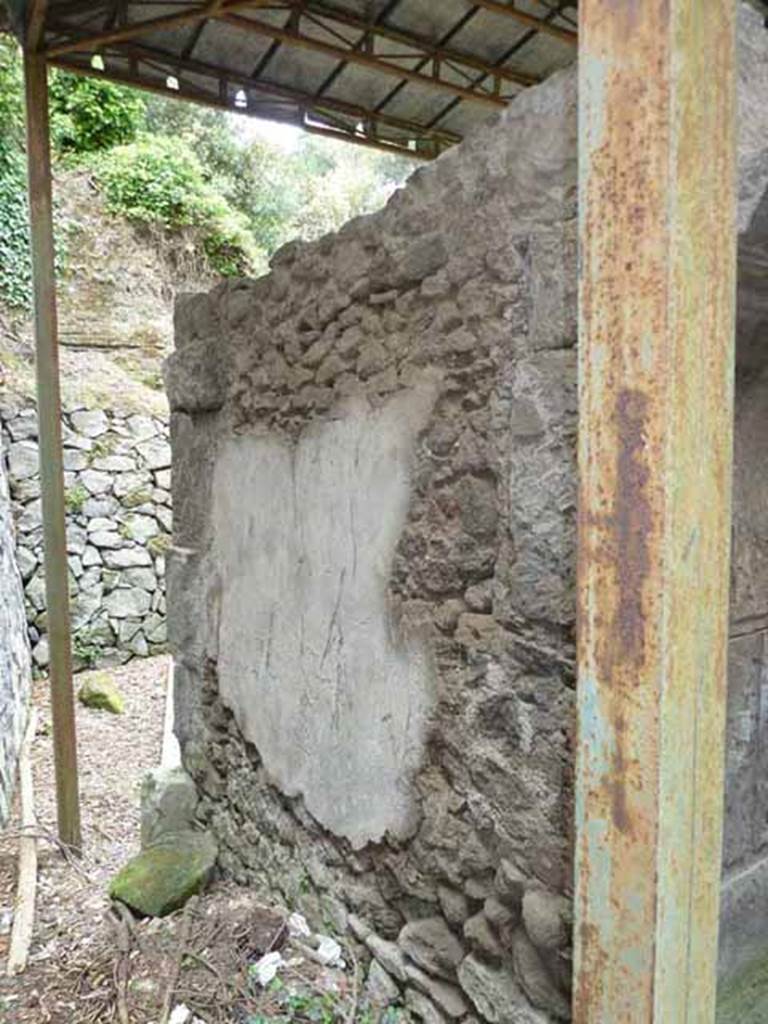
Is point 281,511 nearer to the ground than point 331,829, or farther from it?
farther from it

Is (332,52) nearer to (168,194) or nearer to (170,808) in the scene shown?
(170,808)

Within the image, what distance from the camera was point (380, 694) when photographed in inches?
77.2

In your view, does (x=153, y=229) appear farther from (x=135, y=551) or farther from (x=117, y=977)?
(x=117, y=977)

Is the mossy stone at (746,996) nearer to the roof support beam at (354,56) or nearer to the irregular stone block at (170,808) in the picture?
the irregular stone block at (170,808)

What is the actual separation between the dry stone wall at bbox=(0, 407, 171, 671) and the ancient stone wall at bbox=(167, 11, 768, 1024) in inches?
184

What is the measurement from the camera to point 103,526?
7.01m

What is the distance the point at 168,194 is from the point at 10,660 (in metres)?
6.28

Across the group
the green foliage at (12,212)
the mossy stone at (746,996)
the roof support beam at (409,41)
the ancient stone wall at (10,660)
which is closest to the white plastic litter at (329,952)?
the mossy stone at (746,996)

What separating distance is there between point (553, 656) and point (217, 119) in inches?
567

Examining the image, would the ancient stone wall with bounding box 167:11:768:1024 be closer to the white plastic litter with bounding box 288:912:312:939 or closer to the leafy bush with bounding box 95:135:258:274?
the white plastic litter with bounding box 288:912:312:939

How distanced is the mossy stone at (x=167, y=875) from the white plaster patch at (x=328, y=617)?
59 cm

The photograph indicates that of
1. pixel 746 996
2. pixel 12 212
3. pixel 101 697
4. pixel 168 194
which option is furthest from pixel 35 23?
pixel 168 194

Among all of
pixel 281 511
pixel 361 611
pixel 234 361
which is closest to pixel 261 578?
pixel 281 511

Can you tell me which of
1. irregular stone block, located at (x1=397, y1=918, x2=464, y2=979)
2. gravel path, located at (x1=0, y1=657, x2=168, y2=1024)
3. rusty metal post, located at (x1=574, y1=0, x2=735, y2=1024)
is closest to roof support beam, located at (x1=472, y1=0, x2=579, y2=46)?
rusty metal post, located at (x1=574, y1=0, x2=735, y2=1024)
